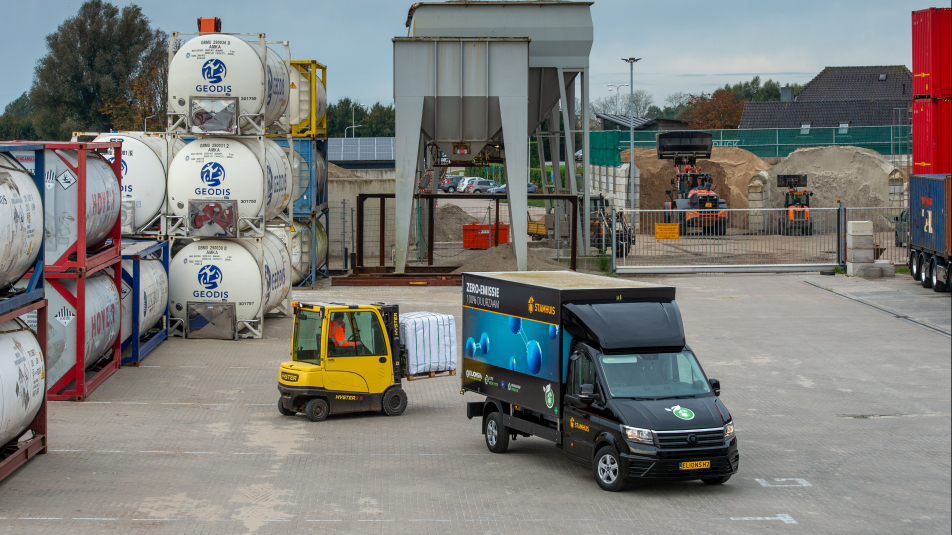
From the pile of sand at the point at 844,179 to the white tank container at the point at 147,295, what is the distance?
40.6 meters

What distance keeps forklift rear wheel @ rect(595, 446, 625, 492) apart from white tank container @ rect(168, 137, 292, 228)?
12805 millimetres

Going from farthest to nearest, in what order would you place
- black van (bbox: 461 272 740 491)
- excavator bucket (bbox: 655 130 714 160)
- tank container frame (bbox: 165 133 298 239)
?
excavator bucket (bbox: 655 130 714 160), tank container frame (bbox: 165 133 298 239), black van (bbox: 461 272 740 491)

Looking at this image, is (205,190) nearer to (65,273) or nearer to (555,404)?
(65,273)

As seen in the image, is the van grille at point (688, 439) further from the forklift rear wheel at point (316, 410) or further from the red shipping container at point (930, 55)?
the red shipping container at point (930, 55)

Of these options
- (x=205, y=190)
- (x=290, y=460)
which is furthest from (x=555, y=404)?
(x=205, y=190)

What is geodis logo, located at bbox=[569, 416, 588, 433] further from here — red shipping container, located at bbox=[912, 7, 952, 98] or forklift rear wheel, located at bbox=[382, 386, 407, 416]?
red shipping container, located at bbox=[912, 7, 952, 98]

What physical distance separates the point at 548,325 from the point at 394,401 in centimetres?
420

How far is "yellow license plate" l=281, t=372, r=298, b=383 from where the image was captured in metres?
14.1

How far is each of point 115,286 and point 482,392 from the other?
27.4 ft

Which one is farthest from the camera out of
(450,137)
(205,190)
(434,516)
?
(450,137)

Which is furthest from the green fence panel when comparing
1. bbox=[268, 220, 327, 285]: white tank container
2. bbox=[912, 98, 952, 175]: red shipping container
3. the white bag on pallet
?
the white bag on pallet

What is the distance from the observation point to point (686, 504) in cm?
1023

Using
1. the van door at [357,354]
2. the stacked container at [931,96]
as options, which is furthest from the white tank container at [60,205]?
the stacked container at [931,96]

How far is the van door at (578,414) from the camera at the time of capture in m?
10.9
